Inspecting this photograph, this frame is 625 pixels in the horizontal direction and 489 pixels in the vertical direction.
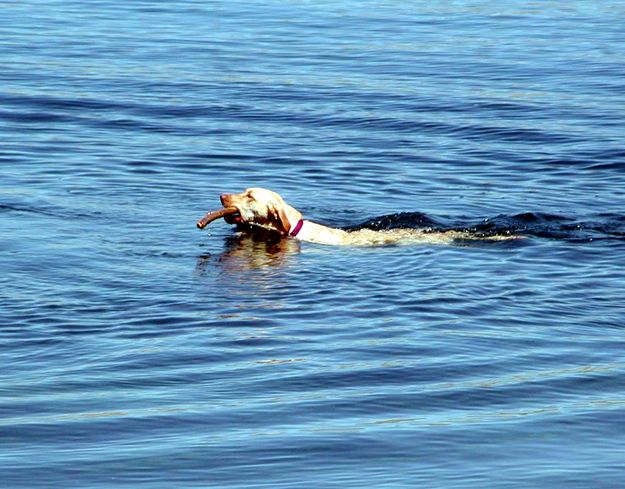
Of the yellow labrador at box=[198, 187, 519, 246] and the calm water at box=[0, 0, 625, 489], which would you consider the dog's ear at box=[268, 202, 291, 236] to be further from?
the calm water at box=[0, 0, 625, 489]

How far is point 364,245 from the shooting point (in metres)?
12.6

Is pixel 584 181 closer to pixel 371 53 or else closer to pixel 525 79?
pixel 525 79

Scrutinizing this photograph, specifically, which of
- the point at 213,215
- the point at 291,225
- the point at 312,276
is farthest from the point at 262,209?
the point at 312,276

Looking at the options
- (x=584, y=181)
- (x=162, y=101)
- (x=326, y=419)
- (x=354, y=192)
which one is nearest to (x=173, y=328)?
(x=326, y=419)

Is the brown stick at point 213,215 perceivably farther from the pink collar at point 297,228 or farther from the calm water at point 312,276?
the pink collar at point 297,228

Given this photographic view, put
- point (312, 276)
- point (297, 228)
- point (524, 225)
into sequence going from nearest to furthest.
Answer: point (312, 276) → point (297, 228) → point (524, 225)

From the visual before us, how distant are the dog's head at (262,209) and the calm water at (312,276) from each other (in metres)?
0.25

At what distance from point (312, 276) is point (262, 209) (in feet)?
4.64

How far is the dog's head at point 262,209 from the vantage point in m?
12.6

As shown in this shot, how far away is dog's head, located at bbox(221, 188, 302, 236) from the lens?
497 inches

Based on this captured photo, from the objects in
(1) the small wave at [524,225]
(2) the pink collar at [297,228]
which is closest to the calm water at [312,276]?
(1) the small wave at [524,225]

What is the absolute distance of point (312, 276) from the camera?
1145 centimetres

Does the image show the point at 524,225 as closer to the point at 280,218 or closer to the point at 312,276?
the point at 280,218

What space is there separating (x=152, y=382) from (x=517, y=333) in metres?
2.68
